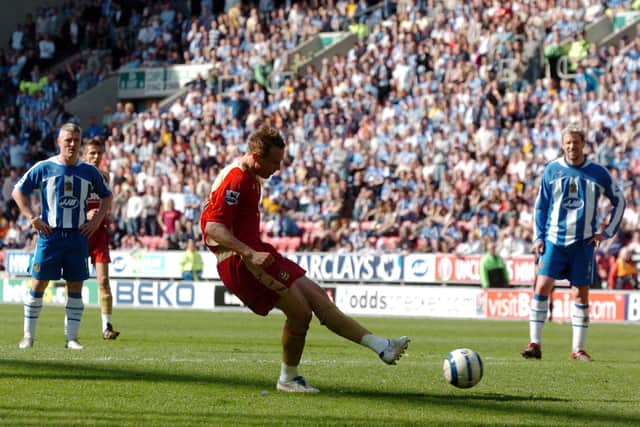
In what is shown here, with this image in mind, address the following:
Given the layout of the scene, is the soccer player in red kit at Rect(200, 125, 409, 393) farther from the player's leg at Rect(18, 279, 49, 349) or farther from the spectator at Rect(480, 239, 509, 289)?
the spectator at Rect(480, 239, 509, 289)

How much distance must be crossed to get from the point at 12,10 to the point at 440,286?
28652mm

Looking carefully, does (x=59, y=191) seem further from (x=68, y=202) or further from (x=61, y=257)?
(x=61, y=257)

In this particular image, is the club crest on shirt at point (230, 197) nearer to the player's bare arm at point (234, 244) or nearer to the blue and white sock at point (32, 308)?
the player's bare arm at point (234, 244)

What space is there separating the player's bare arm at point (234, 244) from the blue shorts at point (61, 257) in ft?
15.4

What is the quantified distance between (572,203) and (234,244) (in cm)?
590

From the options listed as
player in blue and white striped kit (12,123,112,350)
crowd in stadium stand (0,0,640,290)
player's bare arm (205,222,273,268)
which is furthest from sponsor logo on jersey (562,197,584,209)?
crowd in stadium stand (0,0,640,290)

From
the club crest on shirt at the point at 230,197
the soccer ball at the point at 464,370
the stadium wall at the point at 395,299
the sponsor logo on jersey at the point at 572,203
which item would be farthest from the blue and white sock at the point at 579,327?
the stadium wall at the point at 395,299

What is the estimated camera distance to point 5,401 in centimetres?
927

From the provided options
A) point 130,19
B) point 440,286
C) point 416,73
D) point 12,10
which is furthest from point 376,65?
point 12,10

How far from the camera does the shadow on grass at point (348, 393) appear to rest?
930 cm

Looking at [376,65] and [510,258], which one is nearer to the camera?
[510,258]

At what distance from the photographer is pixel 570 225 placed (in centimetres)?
1470

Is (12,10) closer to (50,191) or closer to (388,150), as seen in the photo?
(388,150)

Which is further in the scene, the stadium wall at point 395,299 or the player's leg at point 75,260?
the stadium wall at point 395,299
